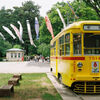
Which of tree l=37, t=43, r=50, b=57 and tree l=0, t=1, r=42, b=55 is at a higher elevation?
tree l=0, t=1, r=42, b=55

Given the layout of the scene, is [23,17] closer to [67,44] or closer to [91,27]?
[67,44]

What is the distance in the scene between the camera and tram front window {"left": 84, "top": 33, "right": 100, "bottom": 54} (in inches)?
354

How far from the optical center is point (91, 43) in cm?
913

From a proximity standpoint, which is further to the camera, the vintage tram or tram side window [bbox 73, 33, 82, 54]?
tram side window [bbox 73, 33, 82, 54]

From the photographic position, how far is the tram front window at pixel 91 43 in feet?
29.5

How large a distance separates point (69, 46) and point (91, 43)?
907mm

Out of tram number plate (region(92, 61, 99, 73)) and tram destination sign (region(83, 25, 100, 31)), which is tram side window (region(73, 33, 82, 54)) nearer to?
tram destination sign (region(83, 25, 100, 31))

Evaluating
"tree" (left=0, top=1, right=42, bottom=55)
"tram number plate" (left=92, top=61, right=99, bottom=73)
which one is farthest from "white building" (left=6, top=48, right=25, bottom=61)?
"tram number plate" (left=92, top=61, right=99, bottom=73)

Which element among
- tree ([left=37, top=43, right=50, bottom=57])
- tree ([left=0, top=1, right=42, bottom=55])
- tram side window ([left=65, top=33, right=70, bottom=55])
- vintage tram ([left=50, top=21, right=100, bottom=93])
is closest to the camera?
vintage tram ([left=50, top=21, right=100, bottom=93])

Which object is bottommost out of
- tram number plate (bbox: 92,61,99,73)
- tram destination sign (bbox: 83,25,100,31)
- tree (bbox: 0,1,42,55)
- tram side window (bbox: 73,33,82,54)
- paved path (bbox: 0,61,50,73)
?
paved path (bbox: 0,61,50,73)

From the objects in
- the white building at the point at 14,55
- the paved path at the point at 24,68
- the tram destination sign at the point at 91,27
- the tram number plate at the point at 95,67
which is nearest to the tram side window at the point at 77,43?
the tram destination sign at the point at 91,27

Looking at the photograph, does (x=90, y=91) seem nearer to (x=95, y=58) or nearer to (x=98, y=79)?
(x=98, y=79)

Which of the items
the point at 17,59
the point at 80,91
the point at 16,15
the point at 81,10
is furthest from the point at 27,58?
the point at 80,91

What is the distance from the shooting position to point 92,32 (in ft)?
29.5
